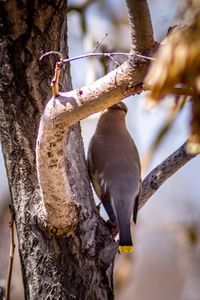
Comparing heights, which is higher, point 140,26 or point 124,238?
point 140,26

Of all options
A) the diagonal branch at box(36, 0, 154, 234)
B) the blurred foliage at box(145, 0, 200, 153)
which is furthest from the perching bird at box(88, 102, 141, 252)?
the blurred foliage at box(145, 0, 200, 153)

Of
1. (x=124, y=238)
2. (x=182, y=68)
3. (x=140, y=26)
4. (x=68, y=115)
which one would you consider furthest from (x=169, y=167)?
(x=182, y=68)

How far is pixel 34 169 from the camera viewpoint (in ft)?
7.14

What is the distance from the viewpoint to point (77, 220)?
85.5 inches

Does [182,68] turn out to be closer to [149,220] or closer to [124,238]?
[124,238]

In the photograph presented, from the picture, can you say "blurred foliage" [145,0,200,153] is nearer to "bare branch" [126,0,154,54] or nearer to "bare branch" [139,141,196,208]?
"bare branch" [126,0,154,54]

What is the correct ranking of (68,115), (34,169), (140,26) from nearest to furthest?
1. (140,26)
2. (68,115)
3. (34,169)

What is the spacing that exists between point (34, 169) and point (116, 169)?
69 cm

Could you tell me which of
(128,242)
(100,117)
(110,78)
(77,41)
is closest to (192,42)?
(110,78)

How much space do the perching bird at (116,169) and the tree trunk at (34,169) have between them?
26 centimetres

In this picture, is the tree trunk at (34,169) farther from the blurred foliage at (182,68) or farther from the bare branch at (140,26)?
the blurred foliage at (182,68)

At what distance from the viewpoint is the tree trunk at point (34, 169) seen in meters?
2.15

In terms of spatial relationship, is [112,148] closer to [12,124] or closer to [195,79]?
[12,124]

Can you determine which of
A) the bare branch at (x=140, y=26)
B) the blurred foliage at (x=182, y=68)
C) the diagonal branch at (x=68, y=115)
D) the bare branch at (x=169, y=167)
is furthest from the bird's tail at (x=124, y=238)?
the blurred foliage at (x=182, y=68)
